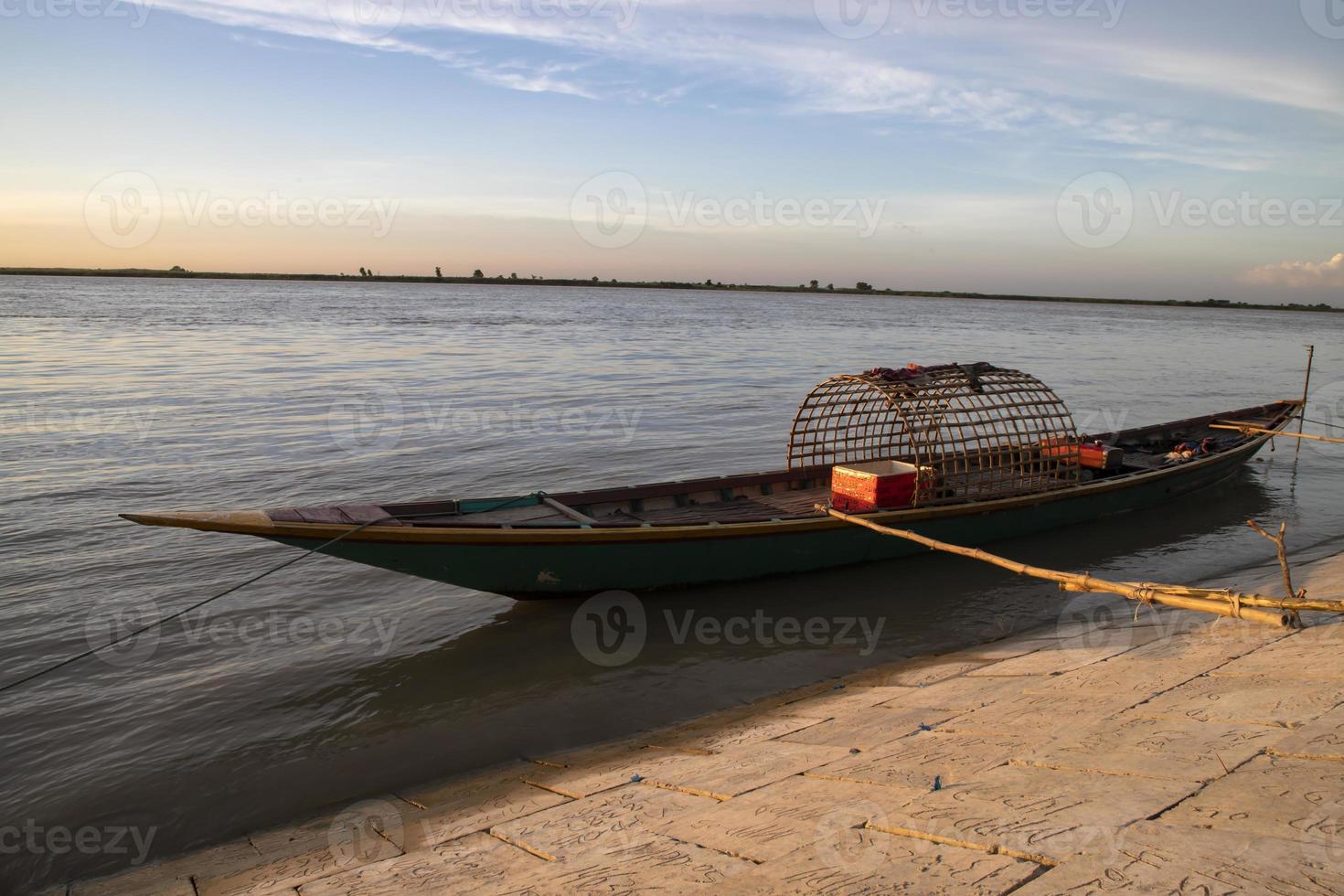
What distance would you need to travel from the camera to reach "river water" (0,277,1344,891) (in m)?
6.63

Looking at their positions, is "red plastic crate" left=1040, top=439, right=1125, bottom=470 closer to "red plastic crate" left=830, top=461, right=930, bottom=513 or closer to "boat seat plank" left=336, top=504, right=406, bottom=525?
"red plastic crate" left=830, top=461, right=930, bottom=513

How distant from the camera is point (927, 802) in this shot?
4199mm

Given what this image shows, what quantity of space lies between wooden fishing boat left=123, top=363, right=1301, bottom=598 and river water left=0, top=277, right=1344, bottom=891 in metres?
0.51

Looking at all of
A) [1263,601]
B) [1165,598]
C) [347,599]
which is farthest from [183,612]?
[1263,601]

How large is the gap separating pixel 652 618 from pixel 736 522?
5.20 feet

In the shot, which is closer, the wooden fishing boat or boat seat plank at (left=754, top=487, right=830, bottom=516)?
the wooden fishing boat

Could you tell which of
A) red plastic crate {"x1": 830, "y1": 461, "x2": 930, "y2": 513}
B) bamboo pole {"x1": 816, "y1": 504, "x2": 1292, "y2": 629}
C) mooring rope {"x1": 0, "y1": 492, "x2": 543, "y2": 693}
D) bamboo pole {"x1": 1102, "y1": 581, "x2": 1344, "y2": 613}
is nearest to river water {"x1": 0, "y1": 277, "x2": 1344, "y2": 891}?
mooring rope {"x1": 0, "y1": 492, "x2": 543, "y2": 693}

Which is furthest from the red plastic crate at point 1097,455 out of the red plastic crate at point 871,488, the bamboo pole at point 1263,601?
the bamboo pole at point 1263,601

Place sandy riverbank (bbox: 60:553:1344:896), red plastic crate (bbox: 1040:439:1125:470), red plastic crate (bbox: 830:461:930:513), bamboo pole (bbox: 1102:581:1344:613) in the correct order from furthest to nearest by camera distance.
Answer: red plastic crate (bbox: 1040:439:1125:470)
red plastic crate (bbox: 830:461:930:513)
bamboo pole (bbox: 1102:581:1344:613)
sandy riverbank (bbox: 60:553:1344:896)

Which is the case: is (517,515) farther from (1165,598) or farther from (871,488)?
(1165,598)

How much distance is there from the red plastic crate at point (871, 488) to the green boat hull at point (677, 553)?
1.33 feet

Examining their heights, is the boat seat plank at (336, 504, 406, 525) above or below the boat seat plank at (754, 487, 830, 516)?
above

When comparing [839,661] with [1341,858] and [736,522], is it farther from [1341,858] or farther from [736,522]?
[1341,858]

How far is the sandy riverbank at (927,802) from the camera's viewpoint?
11.3 feet
